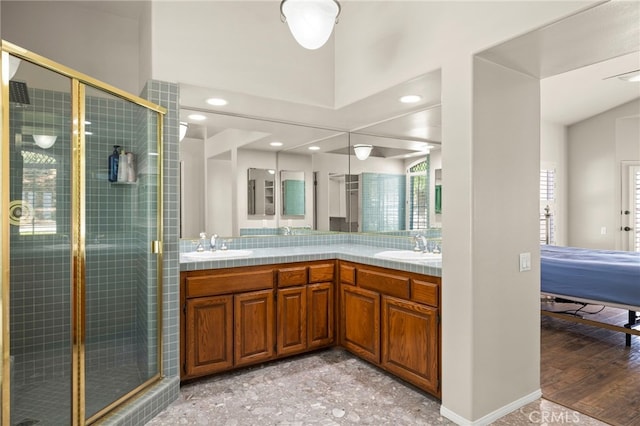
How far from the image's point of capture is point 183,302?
2.65 meters

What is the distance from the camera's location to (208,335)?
2727 millimetres

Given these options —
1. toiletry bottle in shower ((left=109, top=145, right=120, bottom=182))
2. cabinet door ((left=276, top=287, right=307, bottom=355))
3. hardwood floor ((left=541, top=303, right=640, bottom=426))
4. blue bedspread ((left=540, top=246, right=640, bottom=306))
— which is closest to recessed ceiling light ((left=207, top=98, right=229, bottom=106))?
toiletry bottle in shower ((left=109, top=145, right=120, bottom=182))

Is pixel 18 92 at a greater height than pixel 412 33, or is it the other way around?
pixel 412 33

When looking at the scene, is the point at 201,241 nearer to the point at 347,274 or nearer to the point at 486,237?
the point at 347,274

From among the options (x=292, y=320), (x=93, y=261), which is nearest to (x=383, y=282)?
(x=292, y=320)

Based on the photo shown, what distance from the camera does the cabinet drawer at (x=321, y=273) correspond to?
3.18 metres

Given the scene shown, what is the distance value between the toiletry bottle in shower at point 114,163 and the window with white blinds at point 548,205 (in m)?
6.43

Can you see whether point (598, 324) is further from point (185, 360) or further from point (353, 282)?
point (185, 360)

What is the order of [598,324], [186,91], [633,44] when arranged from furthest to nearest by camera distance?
[598,324], [186,91], [633,44]

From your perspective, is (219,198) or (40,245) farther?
(219,198)

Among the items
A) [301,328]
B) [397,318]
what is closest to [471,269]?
[397,318]

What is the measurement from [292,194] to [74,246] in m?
2.23

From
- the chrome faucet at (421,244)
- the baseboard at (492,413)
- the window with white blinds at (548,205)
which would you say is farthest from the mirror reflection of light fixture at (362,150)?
the window with white blinds at (548,205)

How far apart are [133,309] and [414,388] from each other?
6.60ft
